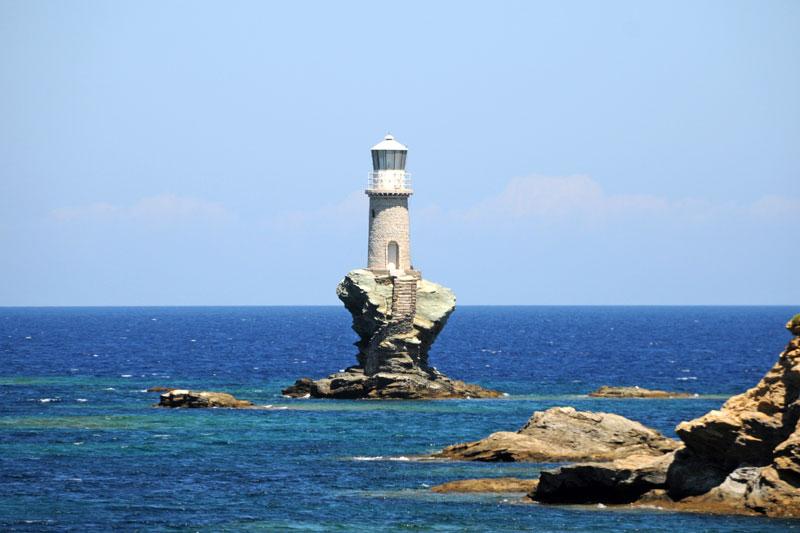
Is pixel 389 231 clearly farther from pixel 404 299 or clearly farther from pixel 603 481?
pixel 603 481

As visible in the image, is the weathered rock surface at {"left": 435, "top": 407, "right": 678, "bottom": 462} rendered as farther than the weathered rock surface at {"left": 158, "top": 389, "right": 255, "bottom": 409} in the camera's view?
No

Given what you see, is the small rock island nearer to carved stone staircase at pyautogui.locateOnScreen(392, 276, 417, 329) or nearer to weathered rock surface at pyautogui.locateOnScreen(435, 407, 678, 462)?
carved stone staircase at pyautogui.locateOnScreen(392, 276, 417, 329)

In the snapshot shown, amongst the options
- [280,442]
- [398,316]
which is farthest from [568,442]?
[398,316]

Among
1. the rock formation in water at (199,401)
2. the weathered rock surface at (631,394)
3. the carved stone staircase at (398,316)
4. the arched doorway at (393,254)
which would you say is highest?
the arched doorway at (393,254)

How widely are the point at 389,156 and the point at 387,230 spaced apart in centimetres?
518

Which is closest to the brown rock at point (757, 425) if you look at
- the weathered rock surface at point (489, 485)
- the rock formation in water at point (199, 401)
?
the weathered rock surface at point (489, 485)

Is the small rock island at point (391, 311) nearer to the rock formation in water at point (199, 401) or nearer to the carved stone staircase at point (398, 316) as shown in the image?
the carved stone staircase at point (398, 316)

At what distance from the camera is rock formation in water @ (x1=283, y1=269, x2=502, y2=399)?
89.8 metres

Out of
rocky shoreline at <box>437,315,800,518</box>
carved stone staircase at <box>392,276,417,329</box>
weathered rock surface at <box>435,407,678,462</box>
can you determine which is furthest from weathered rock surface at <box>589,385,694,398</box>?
rocky shoreline at <box>437,315,800,518</box>

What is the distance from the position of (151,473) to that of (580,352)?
311 ft

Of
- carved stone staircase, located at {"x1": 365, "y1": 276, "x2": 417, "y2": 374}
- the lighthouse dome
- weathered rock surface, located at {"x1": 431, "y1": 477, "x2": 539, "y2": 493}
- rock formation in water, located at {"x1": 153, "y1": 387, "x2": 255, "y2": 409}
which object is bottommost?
weathered rock surface, located at {"x1": 431, "y1": 477, "x2": 539, "y2": 493}

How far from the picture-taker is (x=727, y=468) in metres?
47.7

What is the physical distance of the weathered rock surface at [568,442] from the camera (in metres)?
59.4

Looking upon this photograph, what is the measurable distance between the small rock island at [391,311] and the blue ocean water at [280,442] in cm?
282
